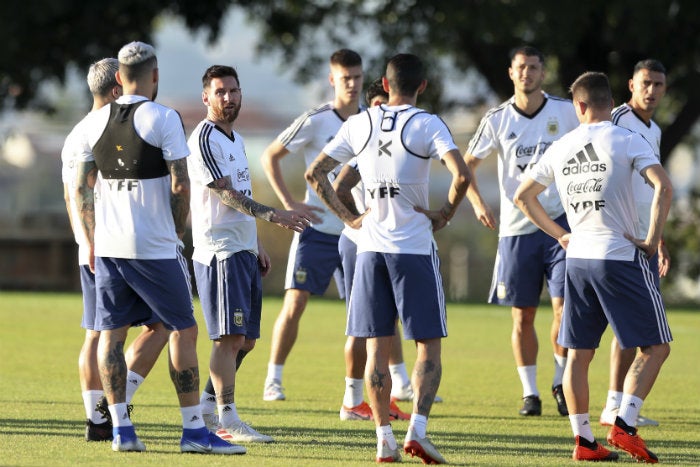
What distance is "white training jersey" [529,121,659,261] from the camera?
27.8 ft

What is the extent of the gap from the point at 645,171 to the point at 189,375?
2.96 metres

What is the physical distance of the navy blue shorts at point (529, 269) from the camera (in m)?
11.2

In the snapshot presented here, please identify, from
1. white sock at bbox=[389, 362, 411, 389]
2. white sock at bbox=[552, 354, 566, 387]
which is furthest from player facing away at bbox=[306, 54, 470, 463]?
white sock at bbox=[389, 362, 411, 389]

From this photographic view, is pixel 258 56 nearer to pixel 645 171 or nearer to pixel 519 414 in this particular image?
pixel 519 414

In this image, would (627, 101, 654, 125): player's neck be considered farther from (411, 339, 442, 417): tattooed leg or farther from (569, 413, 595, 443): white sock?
(411, 339, 442, 417): tattooed leg

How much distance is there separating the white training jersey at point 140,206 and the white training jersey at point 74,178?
309mm

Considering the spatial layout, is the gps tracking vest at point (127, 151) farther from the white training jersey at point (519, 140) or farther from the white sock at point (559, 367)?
the white sock at point (559, 367)

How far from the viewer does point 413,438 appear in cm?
816

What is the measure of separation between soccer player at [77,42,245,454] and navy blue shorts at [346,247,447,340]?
3.37 ft

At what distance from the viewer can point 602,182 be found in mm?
8500

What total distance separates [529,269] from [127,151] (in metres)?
4.16

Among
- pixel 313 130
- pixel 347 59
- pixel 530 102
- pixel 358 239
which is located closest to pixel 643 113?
pixel 530 102

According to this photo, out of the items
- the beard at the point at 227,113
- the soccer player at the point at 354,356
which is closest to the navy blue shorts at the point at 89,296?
the beard at the point at 227,113

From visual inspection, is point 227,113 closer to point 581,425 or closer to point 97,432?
point 97,432
